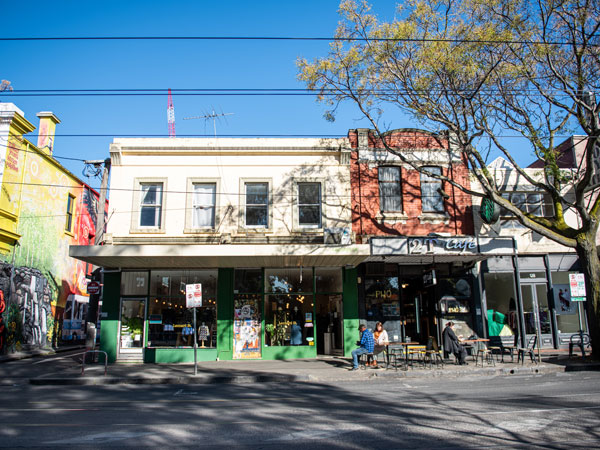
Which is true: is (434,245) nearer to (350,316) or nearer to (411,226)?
(411,226)

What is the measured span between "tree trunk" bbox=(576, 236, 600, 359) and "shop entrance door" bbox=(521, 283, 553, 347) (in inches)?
146

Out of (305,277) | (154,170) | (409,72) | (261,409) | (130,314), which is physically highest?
(409,72)

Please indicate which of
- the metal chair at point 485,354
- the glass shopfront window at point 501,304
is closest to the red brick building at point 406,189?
the glass shopfront window at point 501,304

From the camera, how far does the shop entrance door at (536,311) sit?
18828 millimetres

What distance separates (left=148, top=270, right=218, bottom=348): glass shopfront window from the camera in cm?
1789

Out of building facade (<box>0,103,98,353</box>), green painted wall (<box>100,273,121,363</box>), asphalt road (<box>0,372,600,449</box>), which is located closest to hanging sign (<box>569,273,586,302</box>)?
asphalt road (<box>0,372,600,449</box>)

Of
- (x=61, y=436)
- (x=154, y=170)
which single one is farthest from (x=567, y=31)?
Result: (x=61, y=436)

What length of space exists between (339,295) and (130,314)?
7.98 metres

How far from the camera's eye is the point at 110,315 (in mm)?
17828

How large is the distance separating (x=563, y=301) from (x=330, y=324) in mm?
9377

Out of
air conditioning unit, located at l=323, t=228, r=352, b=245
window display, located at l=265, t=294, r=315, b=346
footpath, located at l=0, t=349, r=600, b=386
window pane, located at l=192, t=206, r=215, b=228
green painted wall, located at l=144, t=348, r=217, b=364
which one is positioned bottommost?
footpath, located at l=0, t=349, r=600, b=386

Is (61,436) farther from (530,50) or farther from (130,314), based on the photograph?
(530,50)

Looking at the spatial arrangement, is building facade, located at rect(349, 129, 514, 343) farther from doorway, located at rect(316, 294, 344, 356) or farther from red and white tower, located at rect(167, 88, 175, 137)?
red and white tower, located at rect(167, 88, 175, 137)

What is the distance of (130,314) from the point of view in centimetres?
1805
